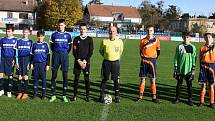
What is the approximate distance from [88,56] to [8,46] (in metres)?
2.16

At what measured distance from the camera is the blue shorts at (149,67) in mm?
10312

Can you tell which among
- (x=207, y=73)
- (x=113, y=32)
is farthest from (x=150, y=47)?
(x=207, y=73)

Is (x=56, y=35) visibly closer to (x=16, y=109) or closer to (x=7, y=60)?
(x=7, y=60)

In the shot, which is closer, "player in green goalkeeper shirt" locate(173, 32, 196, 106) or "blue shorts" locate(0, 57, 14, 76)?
"player in green goalkeeper shirt" locate(173, 32, 196, 106)

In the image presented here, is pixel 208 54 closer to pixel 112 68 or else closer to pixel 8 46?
pixel 112 68

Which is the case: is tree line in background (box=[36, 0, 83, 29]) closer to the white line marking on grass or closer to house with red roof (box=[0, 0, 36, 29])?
house with red roof (box=[0, 0, 36, 29])

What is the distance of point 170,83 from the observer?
46.5ft

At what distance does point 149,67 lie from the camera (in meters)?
10.4

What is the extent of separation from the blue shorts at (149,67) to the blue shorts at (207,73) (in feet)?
3.92

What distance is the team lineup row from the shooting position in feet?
33.2

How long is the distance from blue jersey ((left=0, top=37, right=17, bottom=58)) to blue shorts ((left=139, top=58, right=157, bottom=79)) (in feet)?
11.1

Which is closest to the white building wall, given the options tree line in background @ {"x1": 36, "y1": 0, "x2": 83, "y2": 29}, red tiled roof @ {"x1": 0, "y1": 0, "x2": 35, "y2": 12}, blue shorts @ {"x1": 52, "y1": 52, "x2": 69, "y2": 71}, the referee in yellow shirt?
red tiled roof @ {"x1": 0, "y1": 0, "x2": 35, "y2": 12}

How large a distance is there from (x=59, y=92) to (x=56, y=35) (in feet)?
6.73

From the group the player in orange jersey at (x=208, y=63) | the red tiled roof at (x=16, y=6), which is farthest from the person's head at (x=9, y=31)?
the red tiled roof at (x=16, y=6)
